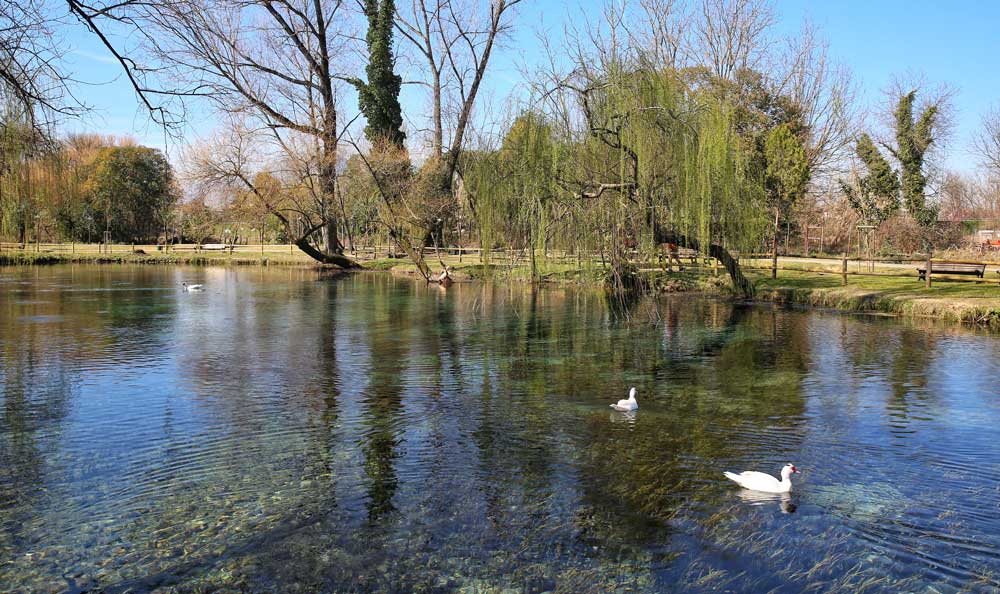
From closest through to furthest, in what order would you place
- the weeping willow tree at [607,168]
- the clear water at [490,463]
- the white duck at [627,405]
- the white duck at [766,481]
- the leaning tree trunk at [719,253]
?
the clear water at [490,463], the white duck at [766,481], the white duck at [627,405], the weeping willow tree at [607,168], the leaning tree trunk at [719,253]

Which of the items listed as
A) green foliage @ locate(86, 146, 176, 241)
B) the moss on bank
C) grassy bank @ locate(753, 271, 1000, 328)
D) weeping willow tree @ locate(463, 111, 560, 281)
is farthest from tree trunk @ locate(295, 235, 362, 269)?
weeping willow tree @ locate(463, 111, 560, 281)

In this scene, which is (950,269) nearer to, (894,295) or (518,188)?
(894,295)

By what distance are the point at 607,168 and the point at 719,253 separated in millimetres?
7390

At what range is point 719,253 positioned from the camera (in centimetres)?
1881

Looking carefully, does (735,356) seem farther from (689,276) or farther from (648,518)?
(689,276)

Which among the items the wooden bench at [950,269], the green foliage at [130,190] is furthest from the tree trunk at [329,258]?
the wooden bench at [950,269]

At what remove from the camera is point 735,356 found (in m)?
13.4

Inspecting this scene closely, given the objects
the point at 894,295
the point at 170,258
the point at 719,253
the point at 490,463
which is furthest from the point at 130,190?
the point at 490,463

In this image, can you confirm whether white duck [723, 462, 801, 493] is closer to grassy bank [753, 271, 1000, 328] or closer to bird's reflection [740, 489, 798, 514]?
bird's reflection [740, 489, 798, 514]

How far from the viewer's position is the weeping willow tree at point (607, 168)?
472 inches

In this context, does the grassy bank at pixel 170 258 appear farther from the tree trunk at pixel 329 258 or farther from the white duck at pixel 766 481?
the white duck at pixel 766 481

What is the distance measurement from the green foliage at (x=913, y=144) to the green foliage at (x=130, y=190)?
155ft

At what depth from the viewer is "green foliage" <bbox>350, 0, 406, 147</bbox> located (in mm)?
37375

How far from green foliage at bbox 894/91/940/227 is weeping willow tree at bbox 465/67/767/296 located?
86.5 feet
